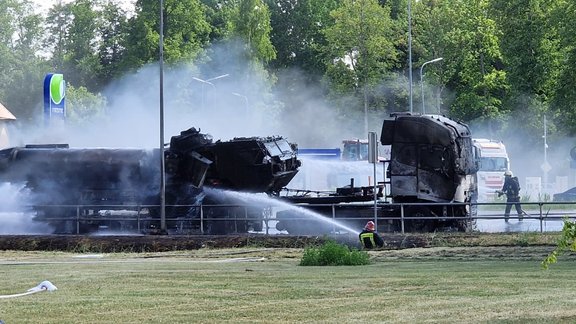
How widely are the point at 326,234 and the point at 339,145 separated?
5542 cm

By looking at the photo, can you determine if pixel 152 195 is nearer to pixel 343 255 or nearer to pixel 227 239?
pixel 227 239

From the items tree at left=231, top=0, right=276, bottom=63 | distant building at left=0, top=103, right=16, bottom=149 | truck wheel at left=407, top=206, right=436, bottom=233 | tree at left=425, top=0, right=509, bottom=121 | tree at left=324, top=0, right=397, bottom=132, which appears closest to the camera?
truck wheel at left=407, top=206, right=436, bottom=233

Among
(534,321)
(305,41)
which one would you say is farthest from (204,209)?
(305,41)

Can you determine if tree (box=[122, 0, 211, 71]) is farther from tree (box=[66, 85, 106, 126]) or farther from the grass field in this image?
the grass field

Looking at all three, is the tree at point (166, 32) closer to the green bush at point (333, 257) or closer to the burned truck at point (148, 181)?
the burned truck at point (148, 181)

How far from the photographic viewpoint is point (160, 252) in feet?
111

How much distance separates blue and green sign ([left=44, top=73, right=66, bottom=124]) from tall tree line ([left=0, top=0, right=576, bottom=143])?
74.8 feet

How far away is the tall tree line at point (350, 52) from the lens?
65.3m

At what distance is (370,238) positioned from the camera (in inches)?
1217

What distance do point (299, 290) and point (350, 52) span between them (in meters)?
65.9

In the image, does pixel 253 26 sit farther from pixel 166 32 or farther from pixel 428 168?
pixel 428 168

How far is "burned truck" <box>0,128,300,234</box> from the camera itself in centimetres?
3862

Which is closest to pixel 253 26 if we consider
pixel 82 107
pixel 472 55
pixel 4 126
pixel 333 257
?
pixel 82 107

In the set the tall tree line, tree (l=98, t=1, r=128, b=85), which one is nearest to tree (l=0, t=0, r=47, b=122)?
the tall tree line
